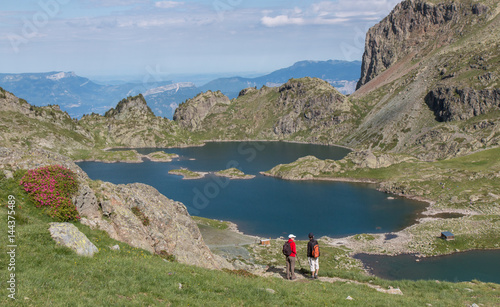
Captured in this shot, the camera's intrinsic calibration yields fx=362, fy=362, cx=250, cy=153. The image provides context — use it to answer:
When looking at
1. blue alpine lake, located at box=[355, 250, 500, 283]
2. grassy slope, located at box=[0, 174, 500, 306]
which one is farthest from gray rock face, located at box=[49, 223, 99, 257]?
blue alpine lake, located at box=[355, 250, 500, 283]

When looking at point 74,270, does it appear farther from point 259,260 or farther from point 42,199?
point 259,260

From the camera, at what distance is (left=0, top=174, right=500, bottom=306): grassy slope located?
19641 millimetres

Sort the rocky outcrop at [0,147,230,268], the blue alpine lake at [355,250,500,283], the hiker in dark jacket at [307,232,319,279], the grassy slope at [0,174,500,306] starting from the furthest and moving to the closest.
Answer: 1. the blue alpine lake at [355,250,500,283]
2. the rocky outcrop at [0,147,230,268]
3. the hiker in dark jacket at [307,232,319,279]
4. the grassy slope at [0,174,500,306]

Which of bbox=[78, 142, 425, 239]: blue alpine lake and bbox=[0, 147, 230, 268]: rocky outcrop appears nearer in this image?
bbox=[0, 147, 230, 268]: rocky outcrop

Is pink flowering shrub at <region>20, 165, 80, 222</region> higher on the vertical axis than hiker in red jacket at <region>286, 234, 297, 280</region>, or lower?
higher

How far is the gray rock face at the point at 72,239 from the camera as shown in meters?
25.4

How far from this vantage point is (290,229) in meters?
118

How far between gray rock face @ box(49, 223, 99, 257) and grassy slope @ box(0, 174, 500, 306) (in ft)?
1.61

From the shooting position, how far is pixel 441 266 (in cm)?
8381

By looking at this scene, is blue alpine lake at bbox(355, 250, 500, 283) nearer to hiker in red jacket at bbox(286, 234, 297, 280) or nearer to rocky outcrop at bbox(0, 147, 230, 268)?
rocky outcrop at bbox(0, 147, 230, 268)

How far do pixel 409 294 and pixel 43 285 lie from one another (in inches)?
1097

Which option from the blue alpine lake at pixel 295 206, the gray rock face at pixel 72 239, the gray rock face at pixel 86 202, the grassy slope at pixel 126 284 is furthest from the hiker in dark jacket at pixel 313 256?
the blue alpine lake at pixel 295 206

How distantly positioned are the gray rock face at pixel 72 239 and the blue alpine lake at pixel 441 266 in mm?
67697

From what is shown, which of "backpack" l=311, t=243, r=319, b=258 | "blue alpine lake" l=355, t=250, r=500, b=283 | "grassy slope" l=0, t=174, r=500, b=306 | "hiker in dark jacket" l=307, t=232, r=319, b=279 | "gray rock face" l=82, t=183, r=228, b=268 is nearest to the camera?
"grassy slope" l=0, t=174, r=500, b=306
